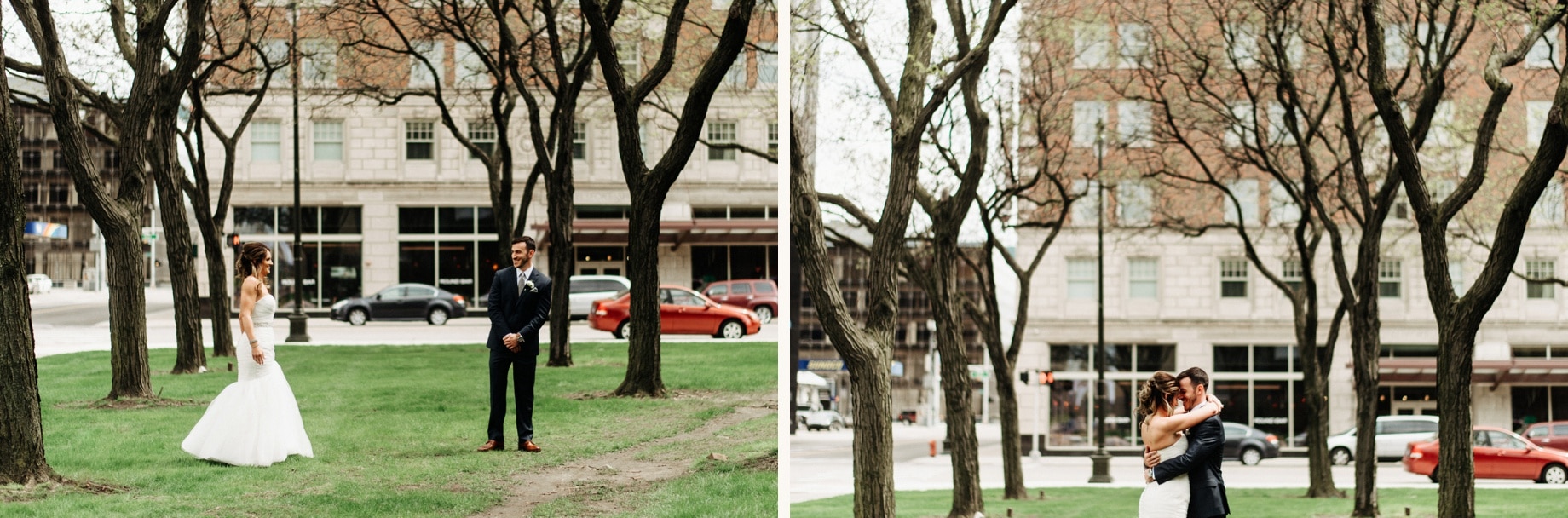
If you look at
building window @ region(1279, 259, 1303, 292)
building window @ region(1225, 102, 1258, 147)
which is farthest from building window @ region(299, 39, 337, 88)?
building window @ region(1279, 259, 1303, 292)

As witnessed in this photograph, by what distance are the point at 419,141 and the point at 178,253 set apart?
56.9 inches

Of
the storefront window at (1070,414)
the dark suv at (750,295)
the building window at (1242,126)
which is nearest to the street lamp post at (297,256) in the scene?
the dark suv at (750,295)

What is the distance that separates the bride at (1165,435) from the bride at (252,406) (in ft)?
14.5

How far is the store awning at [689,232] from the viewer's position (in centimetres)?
820

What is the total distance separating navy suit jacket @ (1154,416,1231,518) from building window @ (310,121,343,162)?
4808 millimetres

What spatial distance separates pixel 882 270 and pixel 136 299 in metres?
4.82

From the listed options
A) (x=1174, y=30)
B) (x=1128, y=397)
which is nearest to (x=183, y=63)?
(x=1174, y=30)

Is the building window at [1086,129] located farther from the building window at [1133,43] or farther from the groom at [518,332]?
the groom at [518,332]

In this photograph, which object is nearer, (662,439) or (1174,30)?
(662,439)

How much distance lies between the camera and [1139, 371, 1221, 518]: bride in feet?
22.0

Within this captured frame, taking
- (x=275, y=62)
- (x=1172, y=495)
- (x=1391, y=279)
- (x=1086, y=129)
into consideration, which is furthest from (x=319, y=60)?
(x=1391, y=279)

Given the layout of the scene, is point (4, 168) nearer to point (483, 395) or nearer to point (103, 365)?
point (103, 365)

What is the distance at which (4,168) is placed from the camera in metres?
6.61

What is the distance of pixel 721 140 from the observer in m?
8.72
